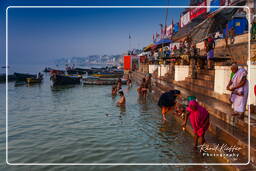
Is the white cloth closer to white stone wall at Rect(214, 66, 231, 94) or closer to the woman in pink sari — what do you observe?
the woman in pink sari

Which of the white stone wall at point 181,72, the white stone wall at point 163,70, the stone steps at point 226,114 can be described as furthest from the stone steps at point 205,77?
the white stone wall at point 163,70

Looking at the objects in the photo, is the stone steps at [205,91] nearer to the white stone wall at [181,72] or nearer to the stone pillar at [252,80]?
the white stone wall at [181,72]

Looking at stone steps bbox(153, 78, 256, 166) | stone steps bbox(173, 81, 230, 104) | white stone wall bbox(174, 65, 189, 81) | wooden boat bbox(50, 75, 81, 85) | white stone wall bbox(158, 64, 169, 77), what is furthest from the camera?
wooden boat bbox(50, 75, 81, 85)

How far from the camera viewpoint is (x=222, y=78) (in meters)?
9.00

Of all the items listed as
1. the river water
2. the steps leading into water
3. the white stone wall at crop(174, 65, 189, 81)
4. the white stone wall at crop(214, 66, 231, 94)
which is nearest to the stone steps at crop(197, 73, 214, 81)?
the white stone wall at crop(214, 66, 231, 94)

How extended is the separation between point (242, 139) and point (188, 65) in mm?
9813

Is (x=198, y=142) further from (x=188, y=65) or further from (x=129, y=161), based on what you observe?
(x=188, y=65)

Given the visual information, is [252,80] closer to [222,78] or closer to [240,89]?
[240,89]

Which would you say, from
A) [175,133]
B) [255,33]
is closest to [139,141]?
[175,133]

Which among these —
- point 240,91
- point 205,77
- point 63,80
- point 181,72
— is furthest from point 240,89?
point 63,80

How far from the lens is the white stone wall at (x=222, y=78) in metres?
8.84

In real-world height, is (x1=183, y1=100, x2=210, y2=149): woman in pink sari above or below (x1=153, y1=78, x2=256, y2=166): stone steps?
above

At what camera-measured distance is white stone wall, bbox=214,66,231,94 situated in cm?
884

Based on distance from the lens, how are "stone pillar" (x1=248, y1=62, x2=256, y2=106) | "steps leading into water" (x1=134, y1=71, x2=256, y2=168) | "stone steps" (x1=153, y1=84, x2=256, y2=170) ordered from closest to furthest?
"stone steps" (x1=153, y1=84, x2=256, y2=170) → "steps leading into water" (x1=134, y1=71, x2=256, y2=168) → "stone pillar" (x1=248, y1=62, x2=256, y2=106)
